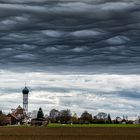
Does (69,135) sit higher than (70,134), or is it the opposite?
(70,134)

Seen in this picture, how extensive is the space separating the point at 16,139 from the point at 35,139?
7.46ft

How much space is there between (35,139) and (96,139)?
7693 millimetres

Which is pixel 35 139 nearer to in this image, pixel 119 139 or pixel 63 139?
pixel 63 139

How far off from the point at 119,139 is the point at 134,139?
6.01ft

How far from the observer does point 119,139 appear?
63281 mm

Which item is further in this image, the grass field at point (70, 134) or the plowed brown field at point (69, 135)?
the grass field at point (70, 134)

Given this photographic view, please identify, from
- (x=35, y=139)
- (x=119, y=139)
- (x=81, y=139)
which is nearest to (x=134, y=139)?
(x=119, y=139)

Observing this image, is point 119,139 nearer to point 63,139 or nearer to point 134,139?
point 134,139

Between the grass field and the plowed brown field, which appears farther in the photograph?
the grass field

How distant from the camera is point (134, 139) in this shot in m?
62.8

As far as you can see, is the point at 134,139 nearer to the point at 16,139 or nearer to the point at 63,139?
the point at 63,139

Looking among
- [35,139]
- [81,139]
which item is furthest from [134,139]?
[35,139]

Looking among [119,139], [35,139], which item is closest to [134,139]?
[119,139]

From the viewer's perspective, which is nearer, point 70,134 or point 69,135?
point 69,135
